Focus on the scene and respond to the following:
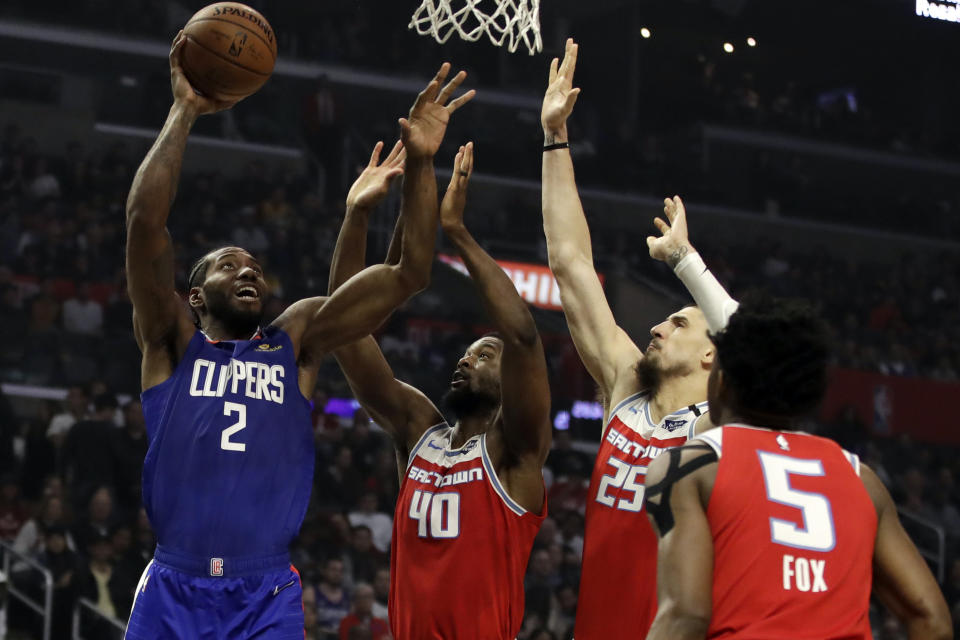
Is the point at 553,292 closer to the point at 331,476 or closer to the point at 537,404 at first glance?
the point at 331,476

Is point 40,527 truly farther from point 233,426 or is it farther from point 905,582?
point 905,582

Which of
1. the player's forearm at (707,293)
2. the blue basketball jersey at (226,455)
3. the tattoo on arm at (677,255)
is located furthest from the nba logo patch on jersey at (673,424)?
the blue basketball jersey at (226,455)

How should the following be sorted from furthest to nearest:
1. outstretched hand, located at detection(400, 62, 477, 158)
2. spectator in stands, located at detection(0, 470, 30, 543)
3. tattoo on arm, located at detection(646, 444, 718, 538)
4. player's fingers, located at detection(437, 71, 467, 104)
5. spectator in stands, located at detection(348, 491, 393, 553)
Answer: spectator in stands, located at detection(348, 491, 393, 553), spectator in stands, located at detection(0, 470, 30, 543), player's fingers, located at detection(437, 71, 467, 104), outstretched hand, located at detection(400, 62, 477, 158), tattoo on arm, located at detection(646, 444, 718, 538)

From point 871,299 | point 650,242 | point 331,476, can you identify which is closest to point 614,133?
point 871,299

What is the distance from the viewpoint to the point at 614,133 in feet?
66.9

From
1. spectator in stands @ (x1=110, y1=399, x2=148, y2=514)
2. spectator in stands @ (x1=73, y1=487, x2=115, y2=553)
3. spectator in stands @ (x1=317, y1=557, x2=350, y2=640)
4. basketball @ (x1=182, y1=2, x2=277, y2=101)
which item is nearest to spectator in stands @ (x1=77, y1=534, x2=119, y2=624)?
spectator in stands @ (x1=73, y1=487, x2=115, y2=553)

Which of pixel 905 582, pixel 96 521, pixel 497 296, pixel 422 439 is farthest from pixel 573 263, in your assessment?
pixel 96 521

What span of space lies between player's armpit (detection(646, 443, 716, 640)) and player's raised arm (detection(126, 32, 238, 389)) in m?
1.83

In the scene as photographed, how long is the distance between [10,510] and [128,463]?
921 mm

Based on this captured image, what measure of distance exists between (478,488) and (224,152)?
47.0ft

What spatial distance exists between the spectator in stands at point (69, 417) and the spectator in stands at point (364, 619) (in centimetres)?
273

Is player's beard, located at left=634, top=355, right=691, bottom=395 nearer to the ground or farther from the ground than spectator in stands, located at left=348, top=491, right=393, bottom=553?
farther from the ground

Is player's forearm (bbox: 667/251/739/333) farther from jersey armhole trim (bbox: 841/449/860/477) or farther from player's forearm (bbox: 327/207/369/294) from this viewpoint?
player's forearm (bbox: 327/207/369/294)

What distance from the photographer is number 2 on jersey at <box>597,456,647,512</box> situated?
3.93 meters
